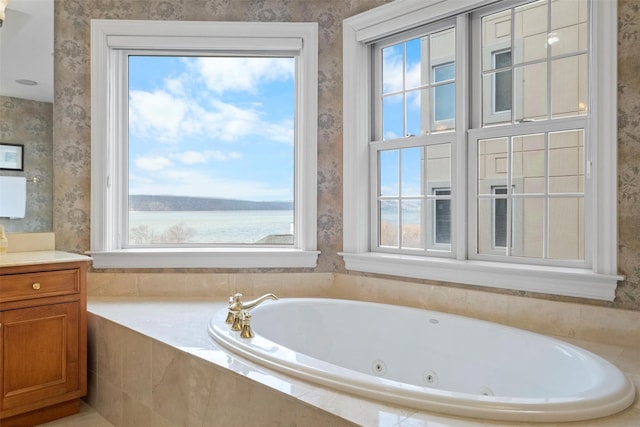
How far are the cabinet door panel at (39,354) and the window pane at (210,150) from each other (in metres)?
0.83

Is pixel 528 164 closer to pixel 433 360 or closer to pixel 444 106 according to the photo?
pixel 444 106

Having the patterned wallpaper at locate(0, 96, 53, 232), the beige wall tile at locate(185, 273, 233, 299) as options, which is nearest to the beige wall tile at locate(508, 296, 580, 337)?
the beige wall tile at locate(185, 273, 233, 299)

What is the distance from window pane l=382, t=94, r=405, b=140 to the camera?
271cm

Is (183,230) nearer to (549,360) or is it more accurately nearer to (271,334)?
(271,334)

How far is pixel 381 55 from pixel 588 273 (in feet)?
5.53

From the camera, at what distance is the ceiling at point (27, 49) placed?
99.3 inches

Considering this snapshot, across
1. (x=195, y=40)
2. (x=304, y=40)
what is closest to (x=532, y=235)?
(x=304, y=40)

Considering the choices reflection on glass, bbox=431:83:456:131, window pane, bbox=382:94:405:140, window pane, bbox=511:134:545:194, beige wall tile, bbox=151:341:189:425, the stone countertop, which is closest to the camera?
beige wall tile, bbox=151:341:189:425

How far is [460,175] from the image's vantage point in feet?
7.75

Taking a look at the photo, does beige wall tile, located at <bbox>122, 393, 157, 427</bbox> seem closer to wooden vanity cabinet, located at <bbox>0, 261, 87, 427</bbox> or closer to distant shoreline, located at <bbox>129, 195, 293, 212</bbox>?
wooden vanity cabinet, located at <bbox>0, 261, 87, 427</bbox>

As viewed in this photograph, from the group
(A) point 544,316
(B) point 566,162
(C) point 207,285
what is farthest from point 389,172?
(C) point 207,285

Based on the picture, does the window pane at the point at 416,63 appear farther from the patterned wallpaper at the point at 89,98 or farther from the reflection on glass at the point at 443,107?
the patterned wallpaper at the point at 89,98

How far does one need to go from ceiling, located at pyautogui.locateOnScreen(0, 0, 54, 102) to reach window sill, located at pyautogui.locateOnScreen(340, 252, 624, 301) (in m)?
2.07

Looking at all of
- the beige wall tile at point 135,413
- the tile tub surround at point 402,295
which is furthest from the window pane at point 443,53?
the beige wall tile at point 135,413
